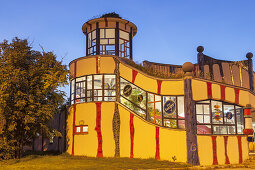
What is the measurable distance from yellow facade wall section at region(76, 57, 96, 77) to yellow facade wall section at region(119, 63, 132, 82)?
1.89 m

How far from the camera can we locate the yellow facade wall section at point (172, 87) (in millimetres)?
17625

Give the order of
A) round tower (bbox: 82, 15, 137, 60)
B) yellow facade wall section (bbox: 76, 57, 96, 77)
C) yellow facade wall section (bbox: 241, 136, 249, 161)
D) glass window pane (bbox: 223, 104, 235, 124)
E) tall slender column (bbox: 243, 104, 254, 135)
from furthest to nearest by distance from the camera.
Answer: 1. round tower (bbox: 82, 15, 137, 60)
2. yellow facade wall section (bbox: 76, 57, 96, 77)
3. glass window pane (bbox: 223, 104, 235, 124)
4. yellow facade wall section (bbox: 241, 136, 249, 161)
5. tall slender column (bbox: 243, 104, 254, 135)

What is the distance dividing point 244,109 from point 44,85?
12.7 metres

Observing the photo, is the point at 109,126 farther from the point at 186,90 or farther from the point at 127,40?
the point at 127,40

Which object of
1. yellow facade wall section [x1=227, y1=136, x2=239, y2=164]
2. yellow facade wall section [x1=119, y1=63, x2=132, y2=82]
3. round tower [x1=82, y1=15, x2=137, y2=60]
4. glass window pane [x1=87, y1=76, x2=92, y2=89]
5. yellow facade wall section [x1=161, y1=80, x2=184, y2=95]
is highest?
round tower [x1=82, y1=15, x2=137, y2=60]

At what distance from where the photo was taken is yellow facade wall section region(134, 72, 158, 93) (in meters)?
18.5

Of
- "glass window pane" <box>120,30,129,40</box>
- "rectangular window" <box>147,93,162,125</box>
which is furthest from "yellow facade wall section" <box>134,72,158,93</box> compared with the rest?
"glass window pane" <box>120,30,129,40</box>

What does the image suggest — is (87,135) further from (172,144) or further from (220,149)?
(220,149)

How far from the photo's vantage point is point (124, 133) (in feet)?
61.6

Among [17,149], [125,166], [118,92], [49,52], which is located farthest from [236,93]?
[17,149]

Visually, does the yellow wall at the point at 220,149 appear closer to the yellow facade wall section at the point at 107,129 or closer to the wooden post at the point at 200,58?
the yellow facade wall section at the point at 107,129

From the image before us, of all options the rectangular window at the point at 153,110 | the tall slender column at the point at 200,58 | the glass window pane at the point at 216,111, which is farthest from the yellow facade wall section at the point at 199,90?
the tall slender column at the point at 200,58

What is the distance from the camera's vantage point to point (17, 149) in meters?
18.4

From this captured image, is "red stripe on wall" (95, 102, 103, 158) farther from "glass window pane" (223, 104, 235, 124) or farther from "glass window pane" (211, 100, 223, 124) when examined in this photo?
"glass window pane" (223, 104, 235, 124)
